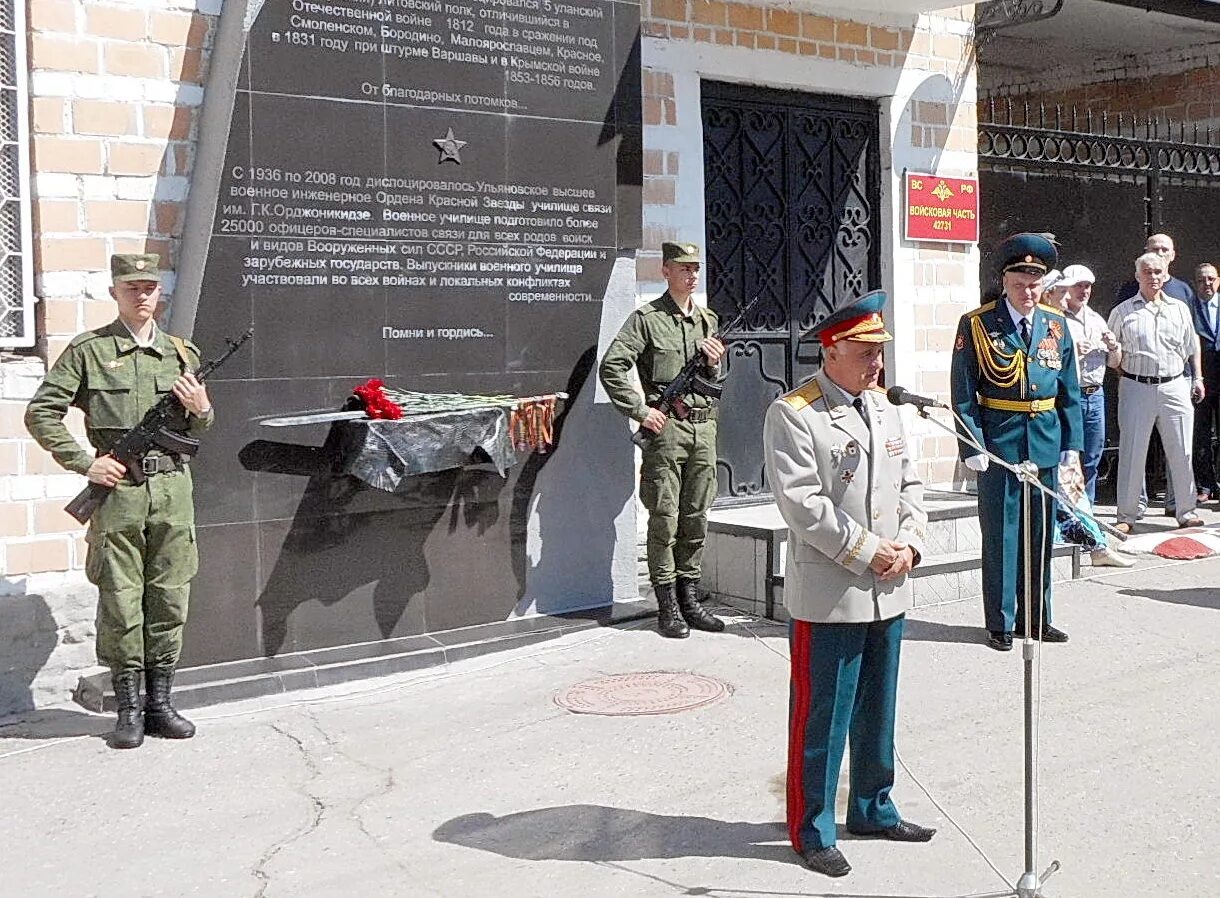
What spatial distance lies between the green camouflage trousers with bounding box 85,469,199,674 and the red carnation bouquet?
118 centimetres

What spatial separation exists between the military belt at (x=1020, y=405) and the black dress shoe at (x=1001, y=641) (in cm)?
120

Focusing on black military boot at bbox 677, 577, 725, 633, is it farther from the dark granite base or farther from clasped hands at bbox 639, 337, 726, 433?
clasped hands at bbox 639, 337, 726, 433

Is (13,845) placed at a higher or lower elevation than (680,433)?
lower

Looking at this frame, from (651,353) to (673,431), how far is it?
46cm

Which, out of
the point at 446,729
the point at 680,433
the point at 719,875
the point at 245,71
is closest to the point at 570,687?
the point at 446,729

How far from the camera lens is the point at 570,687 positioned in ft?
22.8

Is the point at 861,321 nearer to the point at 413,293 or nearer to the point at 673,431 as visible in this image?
the point at 673,431

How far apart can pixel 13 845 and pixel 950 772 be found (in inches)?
139

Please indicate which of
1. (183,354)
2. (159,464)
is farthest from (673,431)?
(159,464)

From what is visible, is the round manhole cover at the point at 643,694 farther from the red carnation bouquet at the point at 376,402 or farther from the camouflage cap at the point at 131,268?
the camouflage cap at the point at 131,268

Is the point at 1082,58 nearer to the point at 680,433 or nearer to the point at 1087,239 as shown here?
the point at 1087,239

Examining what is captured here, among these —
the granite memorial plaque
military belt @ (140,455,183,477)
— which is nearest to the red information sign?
the granite memorial plaque

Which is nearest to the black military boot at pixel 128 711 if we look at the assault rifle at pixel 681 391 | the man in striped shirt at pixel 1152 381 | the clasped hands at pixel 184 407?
the clasped hands at pixel 184 407

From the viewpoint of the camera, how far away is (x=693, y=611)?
7.96 m
